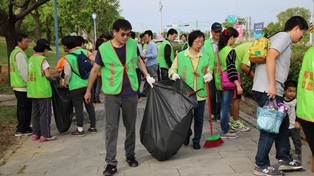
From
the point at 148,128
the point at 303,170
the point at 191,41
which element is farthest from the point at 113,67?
the point at 303,170

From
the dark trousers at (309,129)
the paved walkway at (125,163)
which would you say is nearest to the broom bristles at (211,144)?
the paved walkway at (125,163)

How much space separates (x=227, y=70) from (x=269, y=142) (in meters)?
1.77

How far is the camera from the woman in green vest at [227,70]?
17.1 feet

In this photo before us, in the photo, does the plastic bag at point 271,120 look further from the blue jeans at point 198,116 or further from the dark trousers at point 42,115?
the dark trousers at point 42,115

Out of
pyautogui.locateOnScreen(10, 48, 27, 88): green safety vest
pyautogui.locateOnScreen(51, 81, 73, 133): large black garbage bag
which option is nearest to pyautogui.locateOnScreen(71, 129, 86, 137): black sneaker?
pyautogui.locateOnScreen(51, 81, 73, 133): large black garbage bag

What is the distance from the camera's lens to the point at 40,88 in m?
5.55

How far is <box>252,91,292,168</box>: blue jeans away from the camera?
3750 mm

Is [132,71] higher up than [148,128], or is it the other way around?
A: [132,71]

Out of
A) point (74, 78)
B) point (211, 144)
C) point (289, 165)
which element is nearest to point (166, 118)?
point (211, 144)

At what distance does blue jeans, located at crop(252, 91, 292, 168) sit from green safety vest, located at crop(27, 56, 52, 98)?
3320 mm

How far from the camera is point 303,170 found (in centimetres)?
400

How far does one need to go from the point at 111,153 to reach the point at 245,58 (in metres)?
2.49

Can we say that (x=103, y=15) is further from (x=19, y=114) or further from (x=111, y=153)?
(x=111, y=153)

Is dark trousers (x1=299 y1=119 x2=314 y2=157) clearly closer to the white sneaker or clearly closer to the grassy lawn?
the white sneaker
